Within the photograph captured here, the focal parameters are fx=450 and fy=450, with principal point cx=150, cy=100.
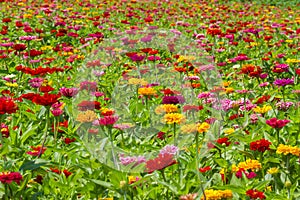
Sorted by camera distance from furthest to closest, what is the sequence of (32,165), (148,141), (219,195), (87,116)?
(148,141)
(87,116)
(32,165)
(219,195)

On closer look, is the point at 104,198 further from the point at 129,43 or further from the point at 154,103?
the point at 129,43

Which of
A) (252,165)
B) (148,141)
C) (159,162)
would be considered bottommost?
(148,141)

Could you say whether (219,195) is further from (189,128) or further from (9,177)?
(9,177)

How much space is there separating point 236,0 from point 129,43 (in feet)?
45.3

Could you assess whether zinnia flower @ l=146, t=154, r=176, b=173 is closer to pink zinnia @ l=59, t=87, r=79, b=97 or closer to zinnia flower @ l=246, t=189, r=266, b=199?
zinnia flower @ l=246, t=189, r=266, b=199

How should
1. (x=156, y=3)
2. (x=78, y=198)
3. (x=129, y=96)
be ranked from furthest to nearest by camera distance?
(x=156, y=3), (x=129, y=96), (x=78, y=198)

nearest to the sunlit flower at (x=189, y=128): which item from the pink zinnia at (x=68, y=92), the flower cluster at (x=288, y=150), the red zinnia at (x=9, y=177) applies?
the flower cluster at (x=288, y=150)

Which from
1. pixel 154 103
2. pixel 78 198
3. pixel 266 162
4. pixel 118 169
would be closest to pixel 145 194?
pixel 118 169

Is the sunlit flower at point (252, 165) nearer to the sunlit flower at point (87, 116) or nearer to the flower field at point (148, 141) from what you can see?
the flower field at point (148, 141)

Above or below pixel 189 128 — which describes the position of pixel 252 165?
below

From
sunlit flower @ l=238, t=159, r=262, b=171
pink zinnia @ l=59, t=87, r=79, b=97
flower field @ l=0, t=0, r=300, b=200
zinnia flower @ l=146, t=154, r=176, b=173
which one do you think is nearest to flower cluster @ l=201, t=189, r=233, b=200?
flower field @ l=0, t=0, r=300, b=200

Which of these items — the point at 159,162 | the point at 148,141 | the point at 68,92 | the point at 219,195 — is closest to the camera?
the point at 219,195

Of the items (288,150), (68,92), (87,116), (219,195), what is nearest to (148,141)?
(87,116)

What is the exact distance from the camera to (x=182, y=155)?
2.78m
